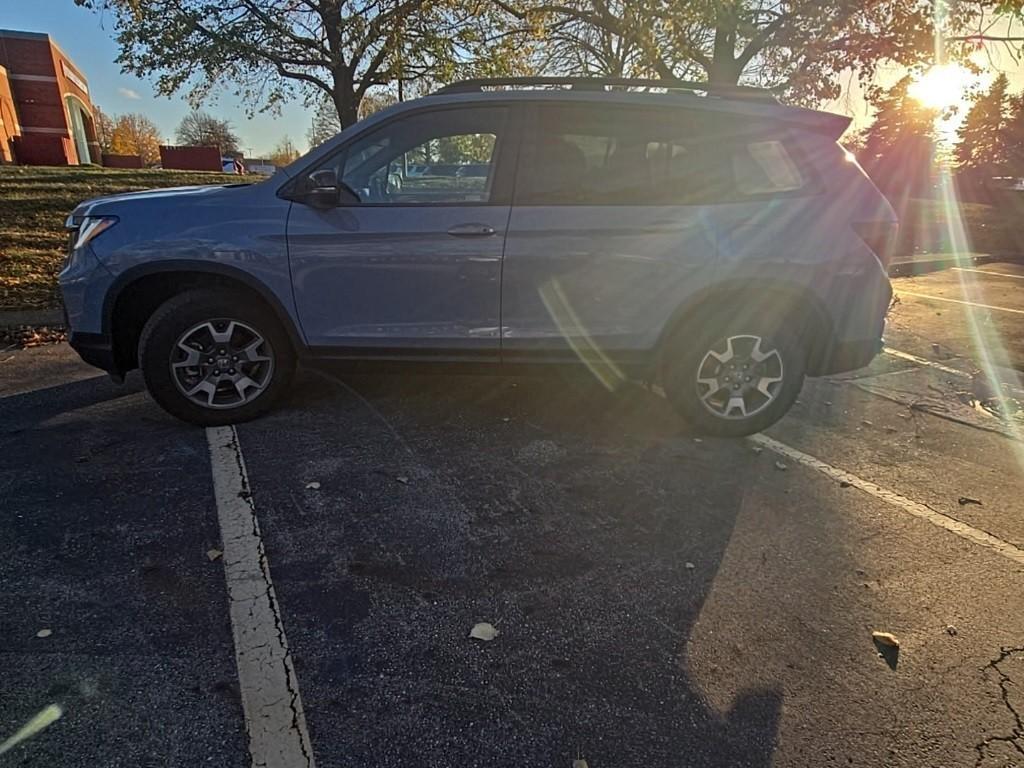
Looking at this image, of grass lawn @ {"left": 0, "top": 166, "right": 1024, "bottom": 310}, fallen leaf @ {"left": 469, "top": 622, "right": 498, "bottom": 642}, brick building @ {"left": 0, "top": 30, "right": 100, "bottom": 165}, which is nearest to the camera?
fallen leaf @ {"left": 469, "top": 622, "right": 498, "bottom": 642}

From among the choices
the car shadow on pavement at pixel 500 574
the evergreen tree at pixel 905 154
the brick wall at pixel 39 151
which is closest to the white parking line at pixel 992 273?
the car shadow on pavement at pixel 500 574

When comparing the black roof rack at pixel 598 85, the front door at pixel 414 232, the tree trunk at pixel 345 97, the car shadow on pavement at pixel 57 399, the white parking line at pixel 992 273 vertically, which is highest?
the tree trunk at pixel 345 97

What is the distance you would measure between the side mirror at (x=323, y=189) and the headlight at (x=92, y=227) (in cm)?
116

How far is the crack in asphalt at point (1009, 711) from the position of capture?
6.27ft

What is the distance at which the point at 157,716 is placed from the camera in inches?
75.5

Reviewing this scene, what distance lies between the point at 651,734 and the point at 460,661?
668 mm

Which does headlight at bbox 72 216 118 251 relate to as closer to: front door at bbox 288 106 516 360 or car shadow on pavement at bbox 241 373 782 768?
front door at bbox 288 106 516 360

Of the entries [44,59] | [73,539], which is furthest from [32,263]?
[44,59]

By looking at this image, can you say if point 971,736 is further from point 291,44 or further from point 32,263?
point 291,44

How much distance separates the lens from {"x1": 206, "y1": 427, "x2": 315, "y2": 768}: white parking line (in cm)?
184

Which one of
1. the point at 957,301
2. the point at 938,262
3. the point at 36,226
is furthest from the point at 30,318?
the point at 938,262

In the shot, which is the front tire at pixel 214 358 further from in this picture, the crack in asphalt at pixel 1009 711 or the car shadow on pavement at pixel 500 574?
the crack in asphalt at pixel 1009 711

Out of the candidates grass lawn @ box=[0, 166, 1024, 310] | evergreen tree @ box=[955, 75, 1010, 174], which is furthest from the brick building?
evergreen tree @ box=[955, 75, 1010, 174]

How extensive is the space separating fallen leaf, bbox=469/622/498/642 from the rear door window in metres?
2.42
